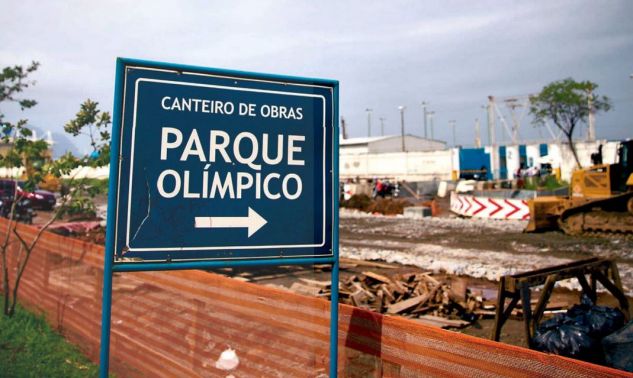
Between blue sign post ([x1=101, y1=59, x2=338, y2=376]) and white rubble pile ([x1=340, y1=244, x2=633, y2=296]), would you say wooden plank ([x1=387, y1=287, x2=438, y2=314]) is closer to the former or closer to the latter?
white rubble pile ([x1=340, y1=244, x2=633, y2=296])

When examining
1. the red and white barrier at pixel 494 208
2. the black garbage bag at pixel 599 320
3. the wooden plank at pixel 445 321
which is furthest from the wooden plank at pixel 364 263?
the red and white barrier at pixel 494 208

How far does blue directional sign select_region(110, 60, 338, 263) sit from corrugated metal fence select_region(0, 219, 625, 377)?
1.04m

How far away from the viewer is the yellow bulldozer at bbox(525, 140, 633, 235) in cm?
1617

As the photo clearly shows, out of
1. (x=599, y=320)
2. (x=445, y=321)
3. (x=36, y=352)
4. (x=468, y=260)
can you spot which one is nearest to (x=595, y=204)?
(x=468, y=260)

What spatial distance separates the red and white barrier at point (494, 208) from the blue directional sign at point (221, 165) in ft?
69.3

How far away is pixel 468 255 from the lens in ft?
46.0

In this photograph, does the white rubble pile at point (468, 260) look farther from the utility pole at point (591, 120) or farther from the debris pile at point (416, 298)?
the utility pole at point (591, 120)

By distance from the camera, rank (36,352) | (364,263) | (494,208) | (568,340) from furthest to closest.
Result: (494,208) → (364,263) → (36,352) → (568,340)

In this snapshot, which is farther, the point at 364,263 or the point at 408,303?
the point at 364,263

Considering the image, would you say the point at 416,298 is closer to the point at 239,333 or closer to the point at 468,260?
the point at 239,333

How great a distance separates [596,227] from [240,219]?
17.5m

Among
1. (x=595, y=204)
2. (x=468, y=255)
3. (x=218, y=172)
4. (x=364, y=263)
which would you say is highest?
(x=595, y=204)

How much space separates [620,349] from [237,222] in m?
3.25

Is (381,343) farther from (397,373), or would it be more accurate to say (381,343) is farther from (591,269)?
(591,269)
